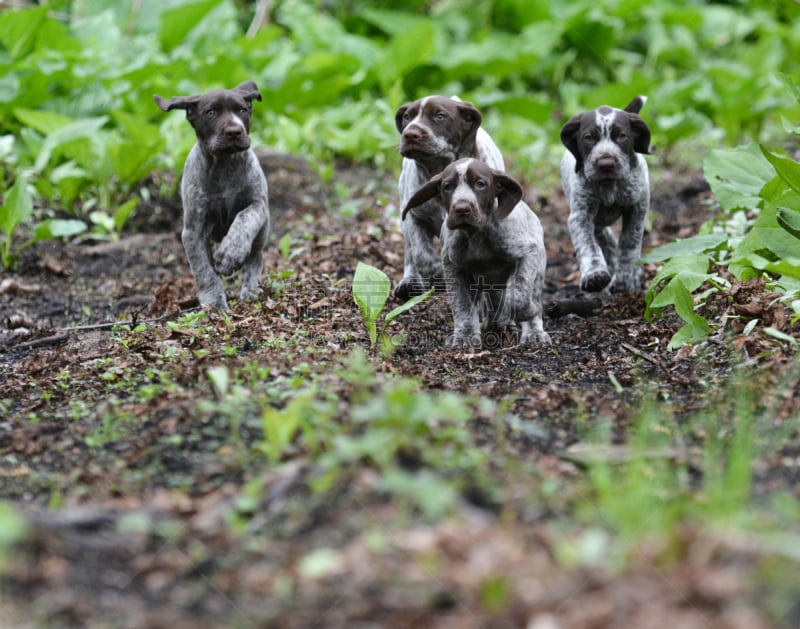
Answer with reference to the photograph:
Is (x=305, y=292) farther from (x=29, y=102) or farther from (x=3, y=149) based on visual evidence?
(x=29, y=102)

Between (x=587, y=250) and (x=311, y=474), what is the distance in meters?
3.99

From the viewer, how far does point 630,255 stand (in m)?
7.50

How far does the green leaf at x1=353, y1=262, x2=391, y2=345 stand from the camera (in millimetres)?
5891

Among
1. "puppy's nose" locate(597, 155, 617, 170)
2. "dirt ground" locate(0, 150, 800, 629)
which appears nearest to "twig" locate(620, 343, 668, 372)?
"dirt ground" locate(0, 150, 800, 629)

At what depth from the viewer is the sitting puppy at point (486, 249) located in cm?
580

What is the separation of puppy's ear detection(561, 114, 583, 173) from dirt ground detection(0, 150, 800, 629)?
3.38 ft

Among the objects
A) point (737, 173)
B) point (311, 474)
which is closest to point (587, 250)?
point (737, 173)

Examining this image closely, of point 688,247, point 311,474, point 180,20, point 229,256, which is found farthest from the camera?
point 180,20

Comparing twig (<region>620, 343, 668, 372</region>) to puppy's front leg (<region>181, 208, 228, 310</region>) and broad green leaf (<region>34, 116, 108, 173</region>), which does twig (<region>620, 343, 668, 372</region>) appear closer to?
puppy's front leg (<region>181, 208, 228, 310</region>)

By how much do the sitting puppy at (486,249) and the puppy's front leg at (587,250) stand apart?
477 mm

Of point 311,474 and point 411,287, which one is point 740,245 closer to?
point 411,287

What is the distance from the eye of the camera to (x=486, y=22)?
16547 millimetres

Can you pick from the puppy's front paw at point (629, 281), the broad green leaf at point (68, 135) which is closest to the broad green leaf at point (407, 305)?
the puppy's front paw at point (629, 281)

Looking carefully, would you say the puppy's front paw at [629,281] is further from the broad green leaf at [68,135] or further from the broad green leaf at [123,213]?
the broad green leaf at [68,135]
